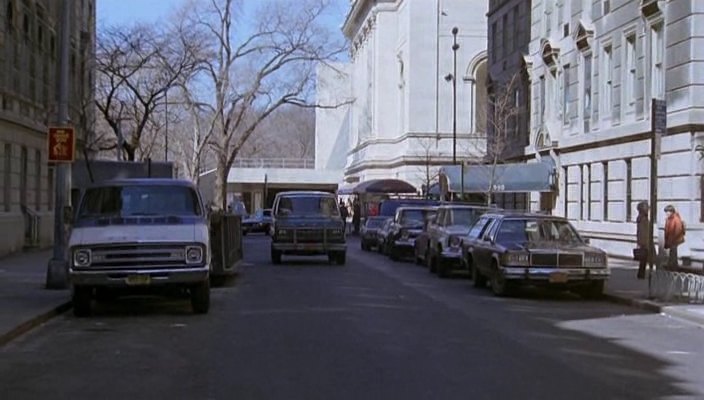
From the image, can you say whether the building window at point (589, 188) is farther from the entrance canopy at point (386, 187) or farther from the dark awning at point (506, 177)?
the entrance canopy at point (386, 187)

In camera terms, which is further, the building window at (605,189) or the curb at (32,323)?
the building window at (605,189)

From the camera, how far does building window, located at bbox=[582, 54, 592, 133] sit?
35.7 meters

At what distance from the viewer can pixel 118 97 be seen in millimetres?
44906

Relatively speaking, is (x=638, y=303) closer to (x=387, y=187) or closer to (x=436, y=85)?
(x=387, y=187)

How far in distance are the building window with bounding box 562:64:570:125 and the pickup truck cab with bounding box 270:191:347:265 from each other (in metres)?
12.2

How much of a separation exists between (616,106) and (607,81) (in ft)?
4.50

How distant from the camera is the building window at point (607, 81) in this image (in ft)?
110

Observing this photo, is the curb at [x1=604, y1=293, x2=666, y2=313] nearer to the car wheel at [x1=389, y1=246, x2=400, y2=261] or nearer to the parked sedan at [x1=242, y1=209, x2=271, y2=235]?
the car wheel at [x1=389, y1=246, x2=400, y2=261]

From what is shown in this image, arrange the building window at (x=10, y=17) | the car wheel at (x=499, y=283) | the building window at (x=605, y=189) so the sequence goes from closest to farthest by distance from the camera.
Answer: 1. the car wheel at (x=499, y=283)
2. the building window at (x=10, y=17)
3. the building window at (x=605, y=189)

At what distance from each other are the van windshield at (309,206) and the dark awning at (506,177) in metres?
12.1

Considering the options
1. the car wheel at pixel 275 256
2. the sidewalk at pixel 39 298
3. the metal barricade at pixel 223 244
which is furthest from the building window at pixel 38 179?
the metal barricade at pixel 223 244

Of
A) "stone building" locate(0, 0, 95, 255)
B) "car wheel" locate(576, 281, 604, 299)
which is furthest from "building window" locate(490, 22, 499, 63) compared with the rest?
"car wheel" locate(576, 281, 604, 299)

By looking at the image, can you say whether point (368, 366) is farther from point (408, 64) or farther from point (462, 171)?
point (408, 64)

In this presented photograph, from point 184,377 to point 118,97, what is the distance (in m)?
35.8
